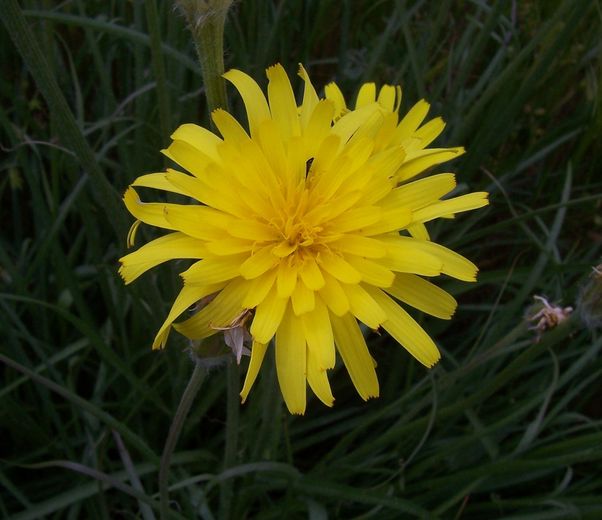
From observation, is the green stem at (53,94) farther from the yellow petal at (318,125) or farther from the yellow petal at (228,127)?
the yellow petal at (318,125)

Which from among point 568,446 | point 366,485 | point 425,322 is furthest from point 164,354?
point 568,446

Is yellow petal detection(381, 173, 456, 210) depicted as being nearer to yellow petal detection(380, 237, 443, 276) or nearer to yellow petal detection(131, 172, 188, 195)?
yellow petal detection(380, 237, 443, 276)

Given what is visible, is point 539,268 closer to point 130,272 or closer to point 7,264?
point 130,272

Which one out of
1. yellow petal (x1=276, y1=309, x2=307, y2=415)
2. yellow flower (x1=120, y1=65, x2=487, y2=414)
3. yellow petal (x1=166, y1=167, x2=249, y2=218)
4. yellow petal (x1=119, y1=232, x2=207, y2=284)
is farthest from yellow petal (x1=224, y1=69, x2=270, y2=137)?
yellow petal (x1=276, y1=309, x2=307, y2=415)

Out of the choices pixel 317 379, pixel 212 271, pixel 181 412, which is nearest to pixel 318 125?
A: pixel 212 271

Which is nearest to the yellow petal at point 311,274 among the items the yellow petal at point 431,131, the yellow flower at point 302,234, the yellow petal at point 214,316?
the yellow flower at point 302,234

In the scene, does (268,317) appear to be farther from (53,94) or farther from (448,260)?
(53,94)
